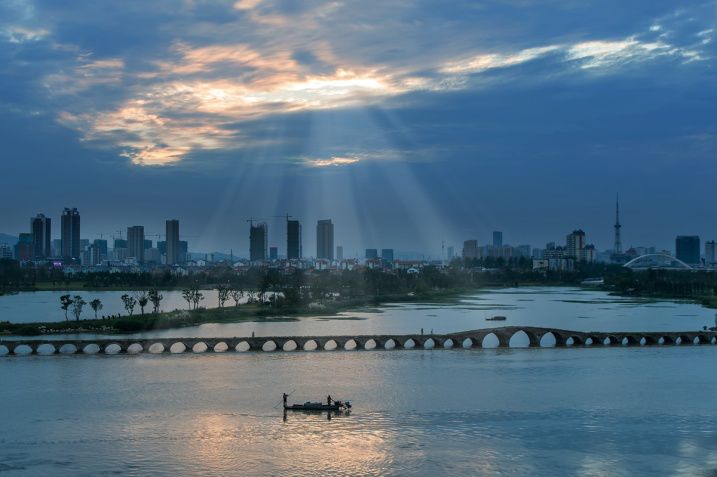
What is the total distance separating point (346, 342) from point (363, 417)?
93.6 feet

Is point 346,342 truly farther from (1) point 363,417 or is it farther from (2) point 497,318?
(2) point 497,318

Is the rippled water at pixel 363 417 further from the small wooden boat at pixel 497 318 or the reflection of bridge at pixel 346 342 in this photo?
the small wooden boat at pixel 497 318

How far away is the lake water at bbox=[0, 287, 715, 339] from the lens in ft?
255

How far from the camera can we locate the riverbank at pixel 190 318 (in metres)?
73.2

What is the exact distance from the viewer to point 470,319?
9288 cm

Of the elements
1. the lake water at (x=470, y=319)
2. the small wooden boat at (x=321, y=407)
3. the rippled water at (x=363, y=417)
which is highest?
the lake water at (x=470, y=319)

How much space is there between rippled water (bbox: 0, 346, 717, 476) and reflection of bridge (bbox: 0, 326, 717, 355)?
10.6 ft

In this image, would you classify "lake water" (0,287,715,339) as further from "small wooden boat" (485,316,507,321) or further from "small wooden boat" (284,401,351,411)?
"small wooden boat" (284,401,351,411)

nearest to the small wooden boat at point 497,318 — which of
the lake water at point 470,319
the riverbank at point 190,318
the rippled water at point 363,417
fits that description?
the lake water at point 470,319

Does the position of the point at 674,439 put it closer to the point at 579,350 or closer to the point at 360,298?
the point at 579,350

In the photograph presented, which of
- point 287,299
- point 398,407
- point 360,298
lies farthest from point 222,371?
point 360,298

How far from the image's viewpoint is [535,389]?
44750 millimetres

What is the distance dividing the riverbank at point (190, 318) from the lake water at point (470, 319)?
78.1 inches

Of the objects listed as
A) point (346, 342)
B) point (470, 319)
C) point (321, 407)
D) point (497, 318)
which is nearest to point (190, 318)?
point (346, 342)
